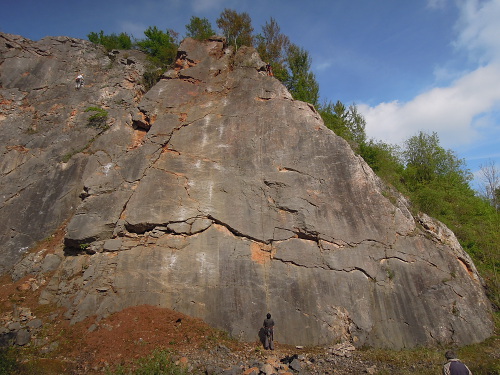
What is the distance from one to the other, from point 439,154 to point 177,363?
970 inches

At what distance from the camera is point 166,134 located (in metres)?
14.3

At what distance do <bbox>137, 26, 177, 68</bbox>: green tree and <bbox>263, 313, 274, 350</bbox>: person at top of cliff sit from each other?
18.6 m

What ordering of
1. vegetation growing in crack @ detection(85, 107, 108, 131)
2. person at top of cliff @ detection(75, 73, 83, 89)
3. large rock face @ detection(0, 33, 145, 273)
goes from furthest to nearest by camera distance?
1. person at top of cliff @ detection(75, 73, 83, 89)
2. vegetation growing in crack @ detection(85, 107, 108, 131)
3. large rock face @ detection(0, 33, 145, 273)

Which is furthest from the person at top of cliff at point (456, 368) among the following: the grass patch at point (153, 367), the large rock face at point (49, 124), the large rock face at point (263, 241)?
the large rock face at point (49, 124)

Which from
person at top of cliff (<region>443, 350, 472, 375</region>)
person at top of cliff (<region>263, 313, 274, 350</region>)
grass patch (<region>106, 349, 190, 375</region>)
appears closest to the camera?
person at top of cliff (<region>443, 350, 472, 375</region>)

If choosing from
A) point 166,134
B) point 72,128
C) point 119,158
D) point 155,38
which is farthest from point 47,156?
point 155,38

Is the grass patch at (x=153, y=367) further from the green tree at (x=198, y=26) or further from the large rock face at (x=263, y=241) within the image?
the green tree at (x=198, y=26)

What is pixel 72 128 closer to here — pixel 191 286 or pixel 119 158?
pixel 119 158

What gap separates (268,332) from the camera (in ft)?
31.1

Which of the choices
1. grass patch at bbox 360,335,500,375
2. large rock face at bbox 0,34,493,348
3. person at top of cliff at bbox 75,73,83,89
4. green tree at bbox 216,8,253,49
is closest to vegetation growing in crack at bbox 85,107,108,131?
large rock face at bbox 0,34,493,348

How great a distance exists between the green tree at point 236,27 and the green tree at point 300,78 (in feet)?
12.4

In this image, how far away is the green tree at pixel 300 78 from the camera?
22.7 m

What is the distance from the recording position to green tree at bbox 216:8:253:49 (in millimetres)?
23969

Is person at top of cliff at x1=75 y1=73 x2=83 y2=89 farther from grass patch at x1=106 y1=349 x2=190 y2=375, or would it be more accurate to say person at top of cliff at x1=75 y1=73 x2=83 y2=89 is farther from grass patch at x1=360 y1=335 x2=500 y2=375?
grass patch at x1=360 y1=335 x2=500 y2=375
